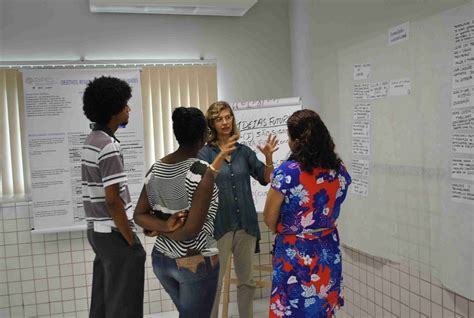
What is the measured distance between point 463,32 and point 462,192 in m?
0.70

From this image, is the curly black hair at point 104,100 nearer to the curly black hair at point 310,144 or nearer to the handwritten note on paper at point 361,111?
the curly black hair at point 310,144

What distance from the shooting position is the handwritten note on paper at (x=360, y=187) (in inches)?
102

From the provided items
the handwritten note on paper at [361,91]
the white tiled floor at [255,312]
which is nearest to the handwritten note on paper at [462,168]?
the handwritten note on paper at [361,91]

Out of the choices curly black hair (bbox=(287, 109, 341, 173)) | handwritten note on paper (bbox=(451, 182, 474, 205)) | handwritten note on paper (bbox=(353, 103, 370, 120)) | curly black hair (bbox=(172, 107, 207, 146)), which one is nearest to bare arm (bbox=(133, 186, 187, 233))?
curly black hair (bbox=(172, 107, 207, 146))

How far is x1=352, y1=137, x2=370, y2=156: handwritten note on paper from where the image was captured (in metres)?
2.55

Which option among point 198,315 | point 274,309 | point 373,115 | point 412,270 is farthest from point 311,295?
point 373,115

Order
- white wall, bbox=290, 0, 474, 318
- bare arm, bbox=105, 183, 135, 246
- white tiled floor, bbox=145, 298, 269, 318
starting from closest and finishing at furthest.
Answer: bare arm, bbox=105, 183, 135, 246, white wall, bbox=290, 0, 474, 318, white tiled floor, bbox=145, 298, 269, 318

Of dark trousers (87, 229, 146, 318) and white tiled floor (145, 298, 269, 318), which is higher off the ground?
dark trousers (87, 229, 146, 318)

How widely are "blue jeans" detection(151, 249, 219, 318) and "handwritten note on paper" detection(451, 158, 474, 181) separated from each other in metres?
1.15

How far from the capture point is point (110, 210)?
1.69 metres

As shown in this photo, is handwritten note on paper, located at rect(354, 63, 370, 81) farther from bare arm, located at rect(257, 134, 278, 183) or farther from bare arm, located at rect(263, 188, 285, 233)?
bare arm, located at rect(263, 188, 285, 233)

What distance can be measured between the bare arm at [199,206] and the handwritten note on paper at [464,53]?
1207mm

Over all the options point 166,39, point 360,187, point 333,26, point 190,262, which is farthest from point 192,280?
point 166,39

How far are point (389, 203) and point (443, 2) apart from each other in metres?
1.09
